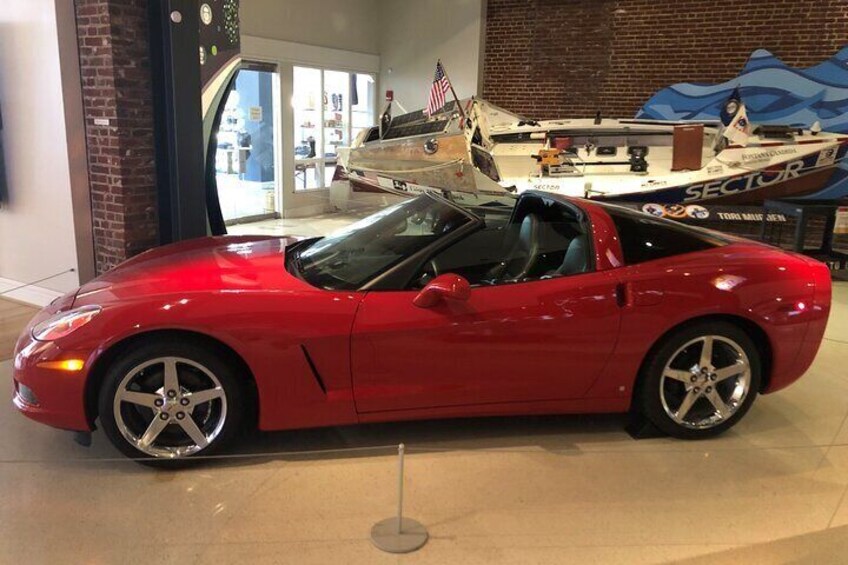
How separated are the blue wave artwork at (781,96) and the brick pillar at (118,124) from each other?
26.9 feet

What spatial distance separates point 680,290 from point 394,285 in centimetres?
133

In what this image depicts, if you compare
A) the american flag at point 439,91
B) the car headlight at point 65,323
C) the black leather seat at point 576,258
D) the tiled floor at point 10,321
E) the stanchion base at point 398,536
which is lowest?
the stanchion base at point 398,536

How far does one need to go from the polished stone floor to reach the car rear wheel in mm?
142

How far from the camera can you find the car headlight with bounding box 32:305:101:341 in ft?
9.09

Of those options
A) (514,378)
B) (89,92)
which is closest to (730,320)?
(514,378)

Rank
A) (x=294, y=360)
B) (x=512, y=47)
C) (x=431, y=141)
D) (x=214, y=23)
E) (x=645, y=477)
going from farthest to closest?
(x=512, y=47), (x=431, y=141), (x=214, y=23), (x=645, y=477), (x=294, y=360)

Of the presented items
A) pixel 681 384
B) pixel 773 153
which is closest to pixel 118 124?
pixel 681 384

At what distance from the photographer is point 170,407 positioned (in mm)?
2811

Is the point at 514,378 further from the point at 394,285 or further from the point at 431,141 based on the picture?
the point at 431,141

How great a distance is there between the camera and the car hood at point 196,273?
9.53 ft

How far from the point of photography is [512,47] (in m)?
11.7

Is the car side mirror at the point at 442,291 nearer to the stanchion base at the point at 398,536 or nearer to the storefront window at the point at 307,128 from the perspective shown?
the stanchion base at the point at 398,536

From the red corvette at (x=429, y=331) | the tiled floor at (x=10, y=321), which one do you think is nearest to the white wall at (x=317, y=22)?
the tiled floor at (x=10, y=321)

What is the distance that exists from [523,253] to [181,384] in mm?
1732
